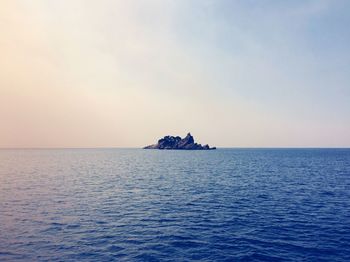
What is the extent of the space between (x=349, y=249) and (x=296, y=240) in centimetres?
453

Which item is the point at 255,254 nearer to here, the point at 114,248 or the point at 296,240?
the point at 296,240

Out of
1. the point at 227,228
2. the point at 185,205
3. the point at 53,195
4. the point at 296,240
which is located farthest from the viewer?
the point at 53,195

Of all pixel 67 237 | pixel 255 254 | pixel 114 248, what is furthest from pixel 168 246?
pixel 67 237

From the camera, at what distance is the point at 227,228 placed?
30328mm

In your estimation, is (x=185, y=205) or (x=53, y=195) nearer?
(x=185, y=205)

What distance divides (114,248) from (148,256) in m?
3.61

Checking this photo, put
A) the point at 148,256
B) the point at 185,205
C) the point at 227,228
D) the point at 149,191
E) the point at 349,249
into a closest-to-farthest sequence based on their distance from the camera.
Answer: the point at 148,256, the point at 349,249, the point at 227,228, the point at 185,205, the point at 149,191

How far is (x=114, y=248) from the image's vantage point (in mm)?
24062

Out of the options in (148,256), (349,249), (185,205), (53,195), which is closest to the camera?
(148,256)

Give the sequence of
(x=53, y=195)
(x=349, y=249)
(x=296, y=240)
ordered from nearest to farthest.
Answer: (x=349, y=249)
(x=296, y=240)
(x=53, y=195)

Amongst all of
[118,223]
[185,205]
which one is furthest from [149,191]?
[118,223]

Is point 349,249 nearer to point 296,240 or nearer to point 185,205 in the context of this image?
point 296,240

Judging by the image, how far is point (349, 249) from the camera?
79.9ft

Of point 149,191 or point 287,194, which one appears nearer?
point 287,194
